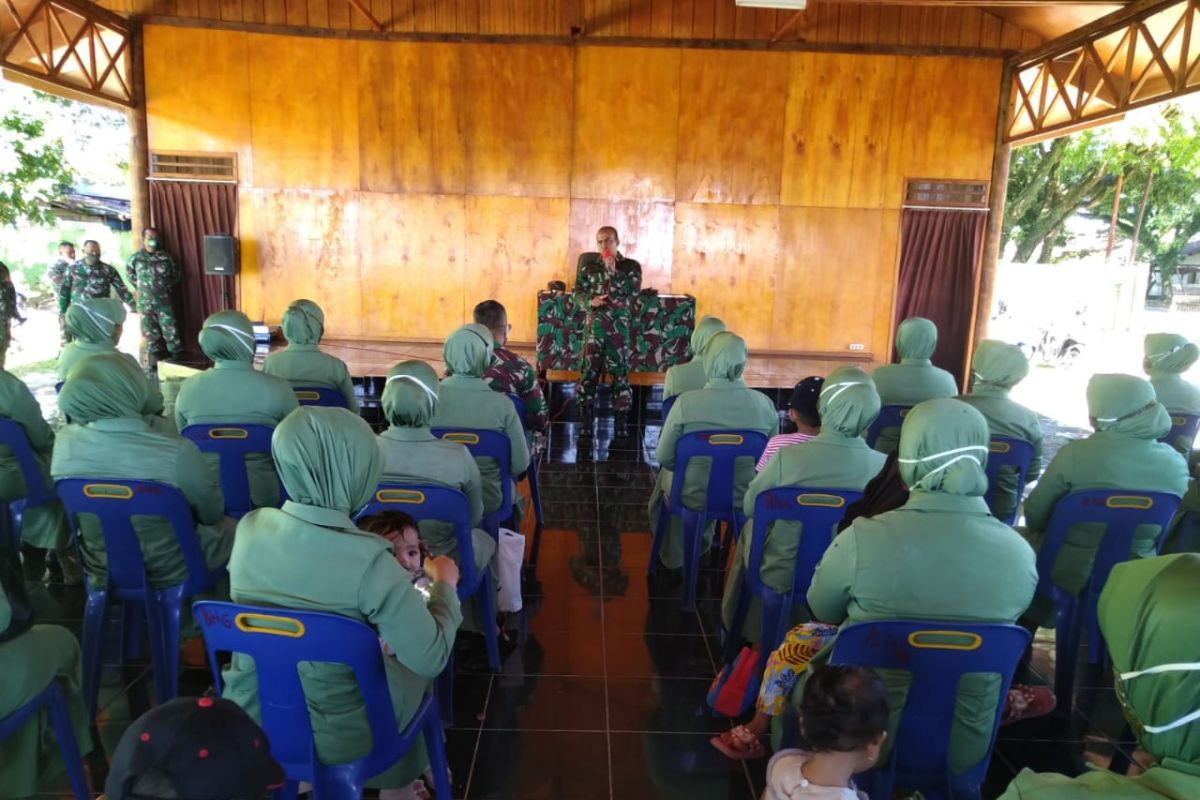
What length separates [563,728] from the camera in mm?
2725

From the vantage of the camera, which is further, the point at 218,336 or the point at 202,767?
the point at 218,336

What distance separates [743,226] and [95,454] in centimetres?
736

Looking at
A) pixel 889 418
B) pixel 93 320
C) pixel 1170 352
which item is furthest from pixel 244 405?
pixel 1170 352

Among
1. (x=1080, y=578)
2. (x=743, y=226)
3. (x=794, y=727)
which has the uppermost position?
(x=743, y=226)

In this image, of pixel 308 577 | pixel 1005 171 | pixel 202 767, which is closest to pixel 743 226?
pixel 1005 171

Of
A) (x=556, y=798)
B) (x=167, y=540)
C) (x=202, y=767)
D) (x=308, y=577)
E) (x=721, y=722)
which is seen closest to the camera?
(x=202, y=767)

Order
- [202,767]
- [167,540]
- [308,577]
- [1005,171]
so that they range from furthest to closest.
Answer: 1. [1005,171]
2. [167,540]
3. [308,577]
4. [202,767]

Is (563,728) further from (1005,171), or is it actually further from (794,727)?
(1005,171)

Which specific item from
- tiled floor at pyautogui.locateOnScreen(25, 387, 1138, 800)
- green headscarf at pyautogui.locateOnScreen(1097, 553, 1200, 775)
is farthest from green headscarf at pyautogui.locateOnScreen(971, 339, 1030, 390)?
green headscarf at pyautogui.locateOnScreen(1097, 553, 1200, 775)

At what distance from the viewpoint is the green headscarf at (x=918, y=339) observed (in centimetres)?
451

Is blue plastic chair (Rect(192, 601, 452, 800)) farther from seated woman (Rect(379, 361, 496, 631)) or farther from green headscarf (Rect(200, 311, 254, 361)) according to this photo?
green headscarf (Rect(200, 311, 254, 361))

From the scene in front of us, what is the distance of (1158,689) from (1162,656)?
47mm

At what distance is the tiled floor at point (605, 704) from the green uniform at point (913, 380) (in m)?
1.35

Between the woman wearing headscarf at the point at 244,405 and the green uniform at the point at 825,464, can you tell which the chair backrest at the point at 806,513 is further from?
the woman wearing headscarf at the point at 244,405
